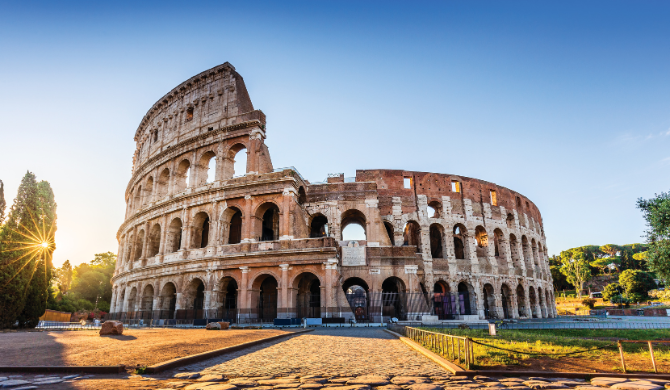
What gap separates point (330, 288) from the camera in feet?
69.9

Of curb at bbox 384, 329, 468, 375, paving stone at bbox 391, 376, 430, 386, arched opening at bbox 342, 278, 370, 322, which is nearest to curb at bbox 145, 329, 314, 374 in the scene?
paving stone at bbox 391, 376, 430, 386

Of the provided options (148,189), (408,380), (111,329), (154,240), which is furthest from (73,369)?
(148,189)

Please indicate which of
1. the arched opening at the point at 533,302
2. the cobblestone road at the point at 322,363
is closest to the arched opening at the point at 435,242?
the arched opening at the point at 533,302

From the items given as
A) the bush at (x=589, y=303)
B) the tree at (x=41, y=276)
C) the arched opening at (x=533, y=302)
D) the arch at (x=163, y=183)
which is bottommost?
the bush at (x=589, y=303)

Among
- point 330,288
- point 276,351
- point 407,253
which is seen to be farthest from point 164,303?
point 276,351

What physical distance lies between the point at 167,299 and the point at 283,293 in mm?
9339

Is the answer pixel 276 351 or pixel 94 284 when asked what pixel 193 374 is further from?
pixel 94 284

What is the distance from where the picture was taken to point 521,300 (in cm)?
3212

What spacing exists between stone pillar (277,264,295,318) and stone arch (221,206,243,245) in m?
4.78

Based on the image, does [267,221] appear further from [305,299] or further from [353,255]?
[353,255]

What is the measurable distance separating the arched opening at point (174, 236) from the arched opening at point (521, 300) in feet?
90.6

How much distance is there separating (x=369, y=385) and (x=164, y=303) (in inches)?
947

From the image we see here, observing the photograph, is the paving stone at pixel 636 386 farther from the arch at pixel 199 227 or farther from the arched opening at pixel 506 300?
the arched opening at pixel 506 300

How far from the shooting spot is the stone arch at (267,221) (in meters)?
23.8
